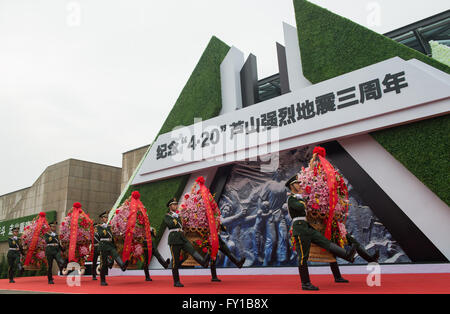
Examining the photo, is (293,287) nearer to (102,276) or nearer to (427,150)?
(102,276)

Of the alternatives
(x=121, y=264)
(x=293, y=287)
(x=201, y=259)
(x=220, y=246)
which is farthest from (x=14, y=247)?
(x=293, y=287)

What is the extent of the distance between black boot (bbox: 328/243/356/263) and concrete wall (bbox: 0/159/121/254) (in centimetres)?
1520

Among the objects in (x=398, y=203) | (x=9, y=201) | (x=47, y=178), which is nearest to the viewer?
(x=398, y=203)

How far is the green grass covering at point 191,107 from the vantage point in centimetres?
1080

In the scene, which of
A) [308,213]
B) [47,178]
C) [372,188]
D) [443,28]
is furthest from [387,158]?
[47,178]

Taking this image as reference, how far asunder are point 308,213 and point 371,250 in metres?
3.66

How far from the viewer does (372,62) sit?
766 centimetres

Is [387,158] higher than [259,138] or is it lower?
lower

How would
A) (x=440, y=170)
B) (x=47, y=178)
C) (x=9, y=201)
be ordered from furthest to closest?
(x=9, y=201)
(x=47, y=178)
(x=440, y=170)

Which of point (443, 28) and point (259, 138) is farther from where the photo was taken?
point (443, 28)

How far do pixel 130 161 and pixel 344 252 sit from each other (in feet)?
45.8

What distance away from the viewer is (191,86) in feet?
39.0

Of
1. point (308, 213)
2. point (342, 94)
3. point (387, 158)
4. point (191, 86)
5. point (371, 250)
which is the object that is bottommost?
point (371, 250)

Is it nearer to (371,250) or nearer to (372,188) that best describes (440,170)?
(372,188)
